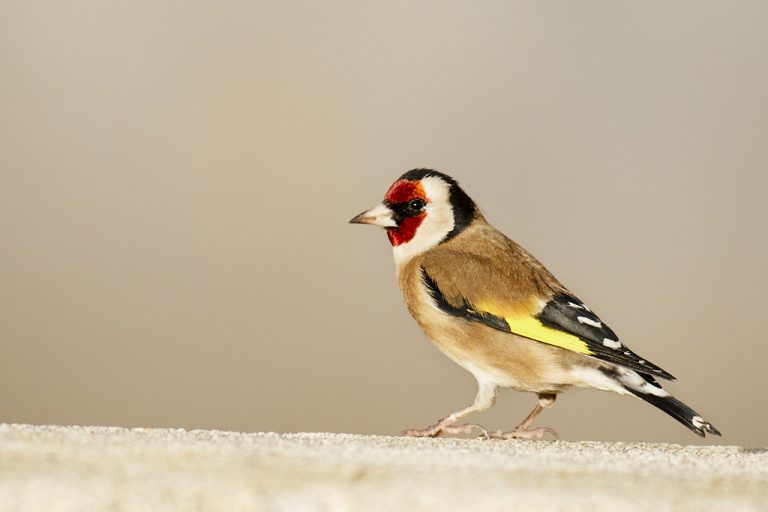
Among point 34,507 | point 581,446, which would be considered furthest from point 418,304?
point 34,507

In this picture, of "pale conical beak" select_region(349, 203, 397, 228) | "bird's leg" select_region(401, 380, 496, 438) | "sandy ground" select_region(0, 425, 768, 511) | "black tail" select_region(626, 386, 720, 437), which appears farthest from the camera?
"pale conical beak" select_region(349, 203, 397, 228)

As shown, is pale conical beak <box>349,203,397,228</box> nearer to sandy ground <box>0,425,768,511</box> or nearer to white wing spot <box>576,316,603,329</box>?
white wing spot <box>576,316,603,329</box>

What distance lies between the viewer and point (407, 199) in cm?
348

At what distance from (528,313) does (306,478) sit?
5.40 feet

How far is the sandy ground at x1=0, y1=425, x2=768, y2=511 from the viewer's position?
1503 millimetres

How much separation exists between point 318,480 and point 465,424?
1538 mm

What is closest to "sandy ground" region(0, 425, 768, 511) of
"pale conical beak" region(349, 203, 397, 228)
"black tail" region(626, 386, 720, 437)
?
"black tail" region(626, 386, 720, 437)

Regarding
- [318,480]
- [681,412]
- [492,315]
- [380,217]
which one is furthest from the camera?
[380,217]

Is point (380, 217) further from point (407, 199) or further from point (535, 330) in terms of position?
point (535, 330)

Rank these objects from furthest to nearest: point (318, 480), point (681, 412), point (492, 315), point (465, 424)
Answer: point (492, 315)
point (465, 424)
point (681, 412)
point (318, 480)

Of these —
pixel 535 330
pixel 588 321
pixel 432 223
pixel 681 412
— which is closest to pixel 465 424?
pixel 535 330

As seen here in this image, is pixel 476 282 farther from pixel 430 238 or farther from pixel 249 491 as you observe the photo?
pixel 249 491

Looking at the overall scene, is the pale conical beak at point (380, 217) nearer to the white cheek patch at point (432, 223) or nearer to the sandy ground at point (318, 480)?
the white cheek patch at point (432, 223)

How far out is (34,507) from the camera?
4.87 ft
